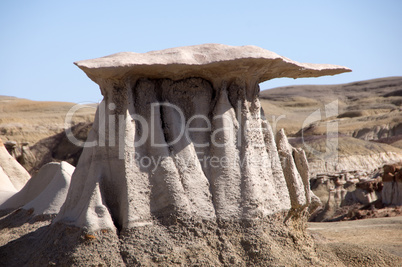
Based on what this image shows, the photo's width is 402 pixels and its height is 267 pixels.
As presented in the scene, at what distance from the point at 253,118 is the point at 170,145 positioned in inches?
39.4

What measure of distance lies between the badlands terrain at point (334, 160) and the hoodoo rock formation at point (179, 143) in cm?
36

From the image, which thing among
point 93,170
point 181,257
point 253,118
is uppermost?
point 253,118

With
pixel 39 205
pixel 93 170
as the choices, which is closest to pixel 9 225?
pixel 39 205

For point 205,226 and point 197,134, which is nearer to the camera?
point 205,226

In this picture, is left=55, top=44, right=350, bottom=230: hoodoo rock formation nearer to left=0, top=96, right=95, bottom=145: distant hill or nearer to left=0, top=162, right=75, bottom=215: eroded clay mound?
left=0, top=162, right=75, bottom=215: eroded clay mound

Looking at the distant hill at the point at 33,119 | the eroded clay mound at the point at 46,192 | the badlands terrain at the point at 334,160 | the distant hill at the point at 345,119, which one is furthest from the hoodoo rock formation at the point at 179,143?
the distant hill at the point at 33,119

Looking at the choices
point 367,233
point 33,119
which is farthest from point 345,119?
point 367,233

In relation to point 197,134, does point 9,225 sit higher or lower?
lower

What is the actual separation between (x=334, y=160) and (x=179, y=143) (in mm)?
15573

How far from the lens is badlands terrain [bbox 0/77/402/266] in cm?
735

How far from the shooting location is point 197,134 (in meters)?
6.25

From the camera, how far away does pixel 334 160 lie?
68.2 feet

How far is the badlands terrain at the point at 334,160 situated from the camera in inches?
289

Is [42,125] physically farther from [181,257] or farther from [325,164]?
[181,257]
